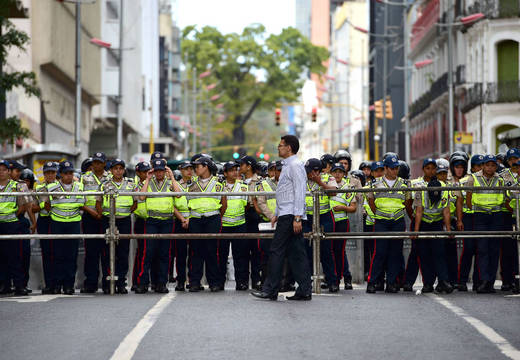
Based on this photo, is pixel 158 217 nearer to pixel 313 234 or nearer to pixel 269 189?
pixel 269 189

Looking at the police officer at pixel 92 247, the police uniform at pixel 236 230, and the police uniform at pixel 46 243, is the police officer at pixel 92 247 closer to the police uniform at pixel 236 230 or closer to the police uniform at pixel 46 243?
the police uniform at pixel 46 243

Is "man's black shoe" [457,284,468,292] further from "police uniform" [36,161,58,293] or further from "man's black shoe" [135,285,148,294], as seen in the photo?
"police uniform" [36,161,58,293]

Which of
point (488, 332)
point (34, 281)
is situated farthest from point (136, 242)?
point (488, 332)

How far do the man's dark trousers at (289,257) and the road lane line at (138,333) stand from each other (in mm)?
1227

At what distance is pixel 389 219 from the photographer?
1587 centimetres

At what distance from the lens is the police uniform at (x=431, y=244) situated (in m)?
15.8

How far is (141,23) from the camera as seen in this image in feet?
298

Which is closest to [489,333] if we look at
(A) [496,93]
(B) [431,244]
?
(B) [431,244]

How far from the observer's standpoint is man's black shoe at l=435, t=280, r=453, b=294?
15.6 m

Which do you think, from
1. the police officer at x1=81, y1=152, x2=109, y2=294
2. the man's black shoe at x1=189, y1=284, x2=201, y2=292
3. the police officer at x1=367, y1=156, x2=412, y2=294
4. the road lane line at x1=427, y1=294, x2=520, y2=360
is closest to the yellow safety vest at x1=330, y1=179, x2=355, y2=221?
the police officer at x1=367, y1=156, x2=412, y2=294

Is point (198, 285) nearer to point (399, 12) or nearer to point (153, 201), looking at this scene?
point (153, 201)

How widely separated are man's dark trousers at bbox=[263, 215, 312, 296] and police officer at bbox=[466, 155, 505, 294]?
2592 mm

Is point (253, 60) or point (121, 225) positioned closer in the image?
point (121, 225)

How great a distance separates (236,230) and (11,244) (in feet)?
9.64
